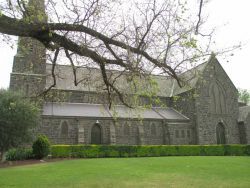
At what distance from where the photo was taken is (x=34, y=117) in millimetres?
25344

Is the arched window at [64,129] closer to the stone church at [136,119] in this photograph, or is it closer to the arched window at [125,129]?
the stone church at [136,119]

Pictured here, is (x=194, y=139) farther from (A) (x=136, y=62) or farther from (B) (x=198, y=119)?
(A) (x=136, y=62)

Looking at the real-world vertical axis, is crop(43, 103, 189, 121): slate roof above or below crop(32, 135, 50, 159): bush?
above

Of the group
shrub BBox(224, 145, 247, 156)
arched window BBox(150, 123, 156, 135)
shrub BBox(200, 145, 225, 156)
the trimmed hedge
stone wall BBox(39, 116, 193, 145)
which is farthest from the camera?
arched window BBox(150, 123, 156, 135)

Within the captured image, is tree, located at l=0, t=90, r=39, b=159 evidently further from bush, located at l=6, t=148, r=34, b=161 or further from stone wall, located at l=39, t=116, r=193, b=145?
stone wall, located at l=39, t=116, r=193, b=145

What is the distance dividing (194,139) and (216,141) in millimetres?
3284

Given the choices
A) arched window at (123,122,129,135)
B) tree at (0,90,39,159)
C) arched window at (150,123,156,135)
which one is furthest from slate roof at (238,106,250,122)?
tree at (0,90,39,159)

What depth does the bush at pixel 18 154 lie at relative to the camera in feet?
81.0

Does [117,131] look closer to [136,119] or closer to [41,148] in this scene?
[136,119]

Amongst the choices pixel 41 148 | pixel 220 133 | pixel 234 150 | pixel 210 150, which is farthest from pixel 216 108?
pixel 41 148

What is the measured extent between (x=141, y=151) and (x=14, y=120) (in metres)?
12.6

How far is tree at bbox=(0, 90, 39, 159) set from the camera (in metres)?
23.6

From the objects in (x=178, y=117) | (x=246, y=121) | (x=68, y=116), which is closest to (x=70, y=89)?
(x=68, y=116)

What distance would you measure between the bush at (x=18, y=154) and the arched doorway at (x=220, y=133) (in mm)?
24857
